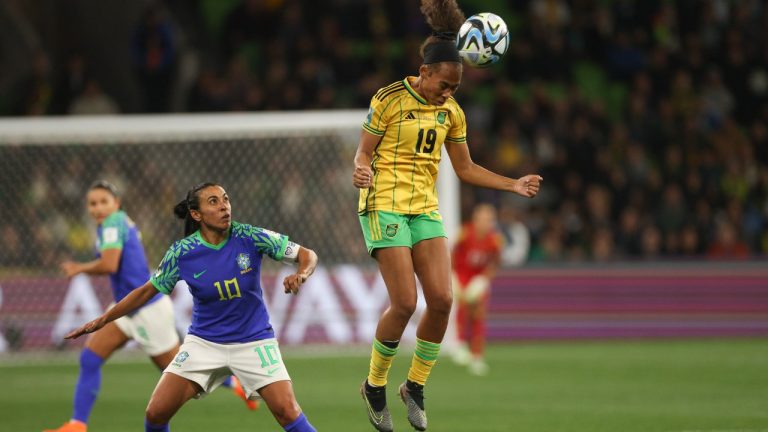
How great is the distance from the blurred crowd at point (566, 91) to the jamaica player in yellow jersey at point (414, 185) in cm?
1046

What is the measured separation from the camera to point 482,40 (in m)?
7.72

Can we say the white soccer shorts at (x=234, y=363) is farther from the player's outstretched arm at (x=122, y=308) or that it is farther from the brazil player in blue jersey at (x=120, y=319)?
the brazil player in blue jersey at (x=120, y=319)

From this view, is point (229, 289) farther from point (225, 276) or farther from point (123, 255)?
point (123, 255)

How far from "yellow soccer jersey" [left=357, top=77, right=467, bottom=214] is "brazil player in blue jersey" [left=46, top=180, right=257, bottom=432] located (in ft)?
7.22

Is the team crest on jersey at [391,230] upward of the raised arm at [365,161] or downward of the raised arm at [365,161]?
downward

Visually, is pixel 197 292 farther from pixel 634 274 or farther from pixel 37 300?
pixel 634 274

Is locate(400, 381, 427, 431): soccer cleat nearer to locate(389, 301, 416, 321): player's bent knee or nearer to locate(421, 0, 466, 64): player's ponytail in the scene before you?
locate(389, 301, 416, 321): player's bent knee

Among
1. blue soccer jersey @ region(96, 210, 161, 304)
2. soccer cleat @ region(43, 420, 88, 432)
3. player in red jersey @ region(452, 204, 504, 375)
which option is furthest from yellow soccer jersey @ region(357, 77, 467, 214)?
player in red jersey @ region(452, 204, 504, 375)

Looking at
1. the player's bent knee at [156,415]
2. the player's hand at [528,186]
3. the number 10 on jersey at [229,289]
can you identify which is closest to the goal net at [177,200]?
the player's hand at [528,186]

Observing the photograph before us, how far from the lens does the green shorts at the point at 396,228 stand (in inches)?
313

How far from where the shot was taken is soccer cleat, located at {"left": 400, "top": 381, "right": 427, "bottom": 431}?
8.12 meters

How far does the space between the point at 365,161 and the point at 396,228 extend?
1.62 ft

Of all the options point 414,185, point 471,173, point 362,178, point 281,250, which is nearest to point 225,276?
point 281,250

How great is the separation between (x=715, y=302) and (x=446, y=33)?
429 inches
